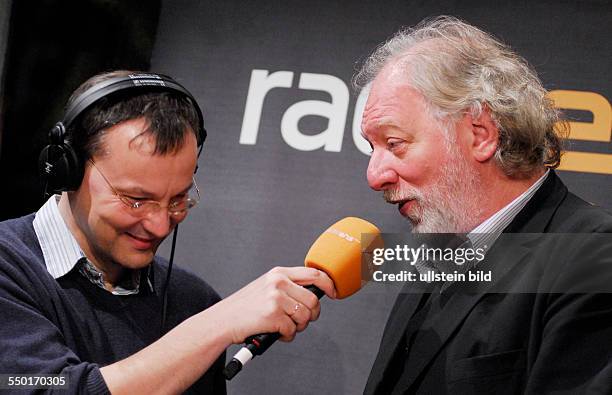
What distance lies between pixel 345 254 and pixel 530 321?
1.44 feet

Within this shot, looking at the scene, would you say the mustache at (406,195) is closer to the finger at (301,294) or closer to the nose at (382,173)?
the nose at (382,173)

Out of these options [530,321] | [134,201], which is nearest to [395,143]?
[530,321]

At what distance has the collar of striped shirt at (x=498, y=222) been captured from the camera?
201 centimetres

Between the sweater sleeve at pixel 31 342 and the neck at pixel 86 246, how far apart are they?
0.19 metres

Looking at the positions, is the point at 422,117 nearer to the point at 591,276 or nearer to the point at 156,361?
the point at 591,276

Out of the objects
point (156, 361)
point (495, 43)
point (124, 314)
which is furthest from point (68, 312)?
point (495, 43)

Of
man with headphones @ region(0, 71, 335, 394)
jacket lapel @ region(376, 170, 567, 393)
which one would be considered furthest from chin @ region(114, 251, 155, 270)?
jacket lapel @ region(376, 170, 567, 393)

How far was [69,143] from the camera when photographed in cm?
199

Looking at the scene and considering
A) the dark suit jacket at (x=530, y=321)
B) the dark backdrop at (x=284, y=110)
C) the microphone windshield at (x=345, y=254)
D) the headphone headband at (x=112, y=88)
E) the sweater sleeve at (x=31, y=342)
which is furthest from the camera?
the dark backdrop at (x=284, y=110)

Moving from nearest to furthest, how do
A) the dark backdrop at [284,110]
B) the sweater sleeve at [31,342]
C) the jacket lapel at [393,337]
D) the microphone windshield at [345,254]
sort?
the sweater sleeve at [31,342]
the microphone windshield at [345,254]
the jacket lapel at [393,337]
the dark backdrop at [284,110]

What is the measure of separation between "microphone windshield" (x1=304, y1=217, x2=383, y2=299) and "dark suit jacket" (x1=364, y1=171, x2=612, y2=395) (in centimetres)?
23

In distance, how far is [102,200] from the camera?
1.98 metres

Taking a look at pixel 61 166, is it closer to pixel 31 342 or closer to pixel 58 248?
pixel 58 248

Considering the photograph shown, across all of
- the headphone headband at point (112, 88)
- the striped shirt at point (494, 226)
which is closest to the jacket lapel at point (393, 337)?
the striped shirt at point (494, 226)
